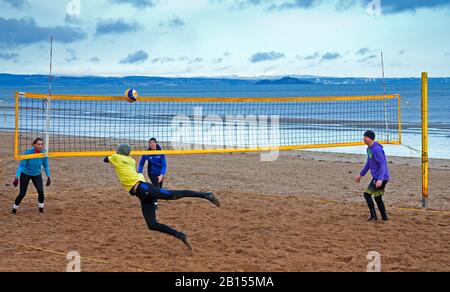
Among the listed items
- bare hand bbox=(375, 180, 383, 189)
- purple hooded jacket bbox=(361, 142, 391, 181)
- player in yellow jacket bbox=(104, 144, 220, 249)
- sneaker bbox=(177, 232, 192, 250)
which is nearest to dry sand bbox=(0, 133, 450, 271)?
sneaker bbox=(177, 232, 192, 250)

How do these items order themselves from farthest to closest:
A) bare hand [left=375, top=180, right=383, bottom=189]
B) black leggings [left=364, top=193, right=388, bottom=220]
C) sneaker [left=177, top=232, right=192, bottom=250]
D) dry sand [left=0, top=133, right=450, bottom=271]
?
1. black leggings [left=364, top=193, right=388, bottom=220]
2. bare hand [left=375, top=180, right=383, bottom=189]
3. sneaker [left=177, top=232, right=192, bottom=250]
4. dry sand [left=0, top=133, right=450, bottom=271]

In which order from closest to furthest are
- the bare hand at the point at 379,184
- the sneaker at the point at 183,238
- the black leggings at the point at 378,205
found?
the sneaker at the point at 183,238 → the bare hand at the point at 379,184 → the black leggings at the point at 378,205

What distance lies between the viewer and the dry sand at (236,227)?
25.3 ft

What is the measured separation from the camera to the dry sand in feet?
25.3

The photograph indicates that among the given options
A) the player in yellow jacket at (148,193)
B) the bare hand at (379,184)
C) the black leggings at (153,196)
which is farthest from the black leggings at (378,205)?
the black leggings at (153,196)

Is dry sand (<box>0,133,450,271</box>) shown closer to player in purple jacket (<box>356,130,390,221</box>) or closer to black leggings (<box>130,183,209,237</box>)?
black leggings (<box>130,183,209,237</box>)

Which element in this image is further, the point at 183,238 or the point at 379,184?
the point at 379,184

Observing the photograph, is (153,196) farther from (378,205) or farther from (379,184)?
(378,205)

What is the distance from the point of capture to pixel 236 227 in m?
9.66

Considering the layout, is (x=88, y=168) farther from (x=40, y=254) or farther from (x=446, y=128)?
(x=446, y=128)

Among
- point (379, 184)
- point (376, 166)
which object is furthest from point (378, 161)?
point (379, 184)

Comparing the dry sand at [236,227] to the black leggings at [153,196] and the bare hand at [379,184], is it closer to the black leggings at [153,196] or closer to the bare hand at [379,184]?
the black leggings at [153,196]
